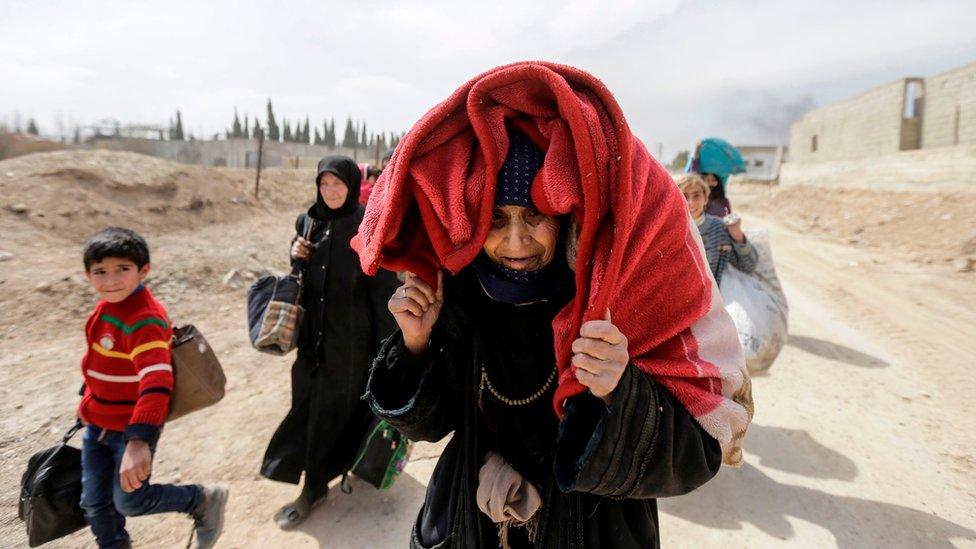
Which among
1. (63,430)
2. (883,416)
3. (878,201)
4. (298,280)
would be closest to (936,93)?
(878,201)

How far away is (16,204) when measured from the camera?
8.40 metres

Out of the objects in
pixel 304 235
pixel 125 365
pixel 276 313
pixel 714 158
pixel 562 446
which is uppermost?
pixel 714 158

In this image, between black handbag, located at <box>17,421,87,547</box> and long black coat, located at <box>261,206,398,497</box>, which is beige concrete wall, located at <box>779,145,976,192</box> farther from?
black handbag, located at <box>17,421,87,547</box>

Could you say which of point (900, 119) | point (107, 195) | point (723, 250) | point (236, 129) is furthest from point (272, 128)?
point (723, 250)

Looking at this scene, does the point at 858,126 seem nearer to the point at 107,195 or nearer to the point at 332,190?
the point at 332,190

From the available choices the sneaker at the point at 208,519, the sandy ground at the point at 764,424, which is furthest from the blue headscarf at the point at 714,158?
the sneaker at the point at 208,519

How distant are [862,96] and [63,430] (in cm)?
2376

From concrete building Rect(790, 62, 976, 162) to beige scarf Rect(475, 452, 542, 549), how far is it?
57.9 ft

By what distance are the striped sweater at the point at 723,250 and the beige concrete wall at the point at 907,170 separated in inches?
464

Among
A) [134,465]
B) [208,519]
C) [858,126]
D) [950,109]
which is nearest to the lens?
[134,465]

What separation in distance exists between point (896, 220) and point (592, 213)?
13.8 meters

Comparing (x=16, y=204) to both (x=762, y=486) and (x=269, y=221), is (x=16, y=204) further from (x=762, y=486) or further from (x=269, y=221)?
(x=762, y=486)

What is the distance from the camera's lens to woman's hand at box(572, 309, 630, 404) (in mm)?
909

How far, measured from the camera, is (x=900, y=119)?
16266mm
